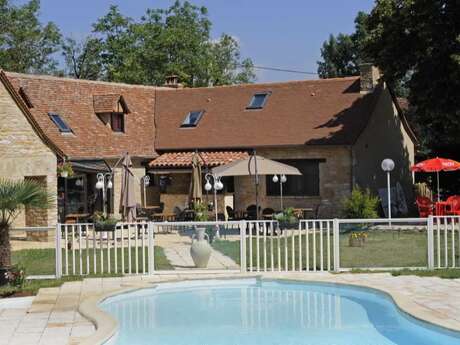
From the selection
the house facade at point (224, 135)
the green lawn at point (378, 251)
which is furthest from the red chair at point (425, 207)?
the green lawn at point (378, 251)

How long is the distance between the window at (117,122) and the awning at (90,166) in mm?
2903

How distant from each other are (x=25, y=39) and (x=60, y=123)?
23.8 m

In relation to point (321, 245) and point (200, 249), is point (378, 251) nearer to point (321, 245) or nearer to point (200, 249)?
point (321, 245)

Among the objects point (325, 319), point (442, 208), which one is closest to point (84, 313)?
point (325, 319)

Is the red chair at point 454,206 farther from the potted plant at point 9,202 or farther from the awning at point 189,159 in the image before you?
the potted plant at point 9,202

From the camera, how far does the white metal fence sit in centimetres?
1462

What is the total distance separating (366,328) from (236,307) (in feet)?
8.75

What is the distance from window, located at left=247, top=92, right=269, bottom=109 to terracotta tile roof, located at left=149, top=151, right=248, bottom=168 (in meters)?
3.09

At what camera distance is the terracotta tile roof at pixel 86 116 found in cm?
2741

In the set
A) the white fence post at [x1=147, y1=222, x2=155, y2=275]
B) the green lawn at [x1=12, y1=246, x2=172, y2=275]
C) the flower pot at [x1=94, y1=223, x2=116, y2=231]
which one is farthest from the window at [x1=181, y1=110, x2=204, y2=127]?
the white fence post at [x1=147, y1=222, x2=155, y2=275]

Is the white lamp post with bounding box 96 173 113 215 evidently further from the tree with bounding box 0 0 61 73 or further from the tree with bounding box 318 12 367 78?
the tree with bounding box 318 12 367 78

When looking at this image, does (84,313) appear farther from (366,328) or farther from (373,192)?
(373,192)

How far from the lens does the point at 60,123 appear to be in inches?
1100

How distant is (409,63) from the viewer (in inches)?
1041
